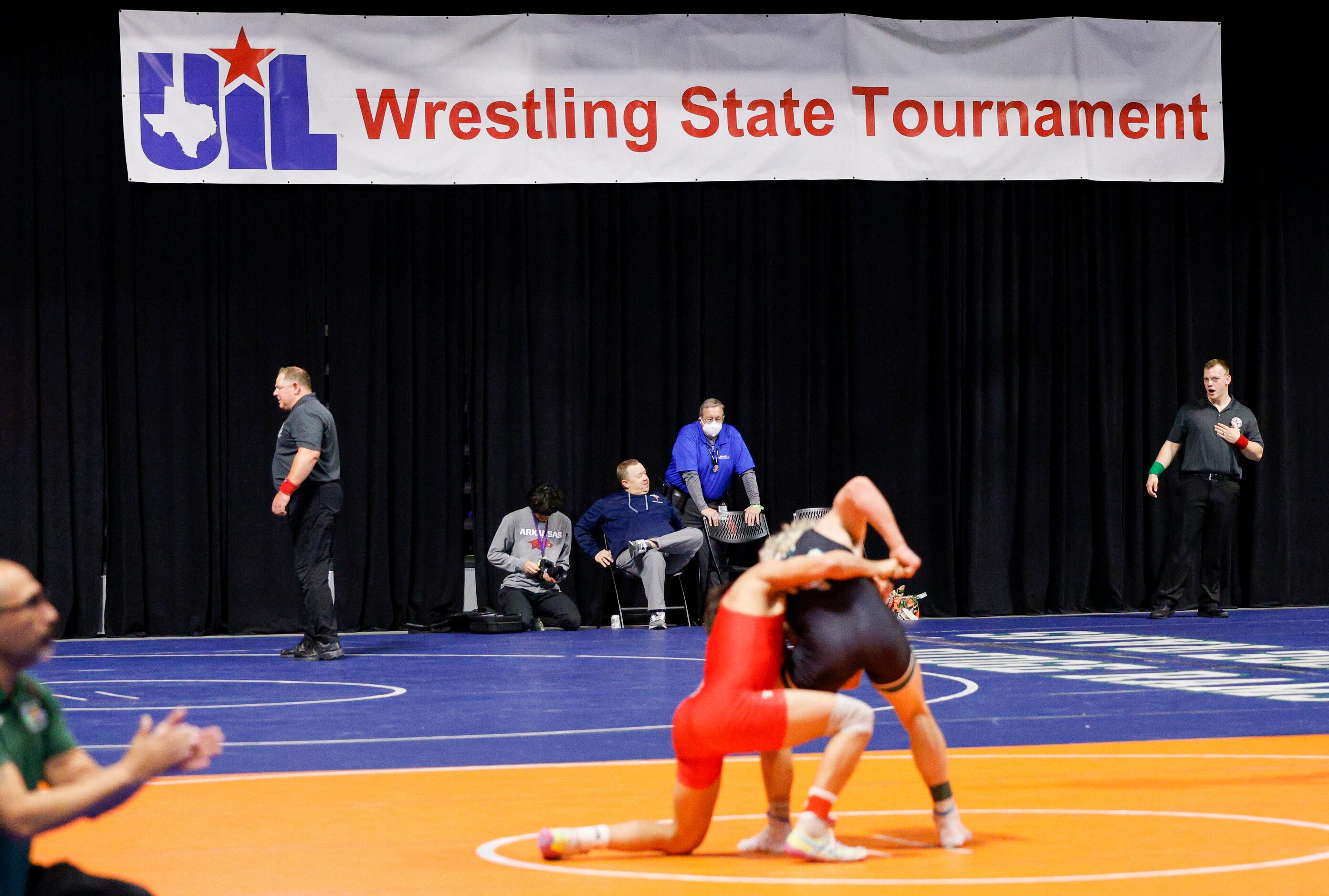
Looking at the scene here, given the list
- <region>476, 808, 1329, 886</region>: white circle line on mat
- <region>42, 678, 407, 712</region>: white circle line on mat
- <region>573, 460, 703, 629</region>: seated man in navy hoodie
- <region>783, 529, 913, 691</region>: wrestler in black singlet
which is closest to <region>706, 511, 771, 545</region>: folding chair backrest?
<region>573, 460, 703, 629</region>: seated man in navy hoodie

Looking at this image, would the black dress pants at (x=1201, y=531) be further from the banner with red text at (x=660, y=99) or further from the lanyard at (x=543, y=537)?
the lanyard at (x=543, y=537)

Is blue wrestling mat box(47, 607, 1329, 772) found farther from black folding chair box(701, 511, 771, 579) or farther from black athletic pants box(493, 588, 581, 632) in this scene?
black folding chair box(701, 511, 771, 579)

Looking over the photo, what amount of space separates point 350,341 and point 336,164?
1.28 meters

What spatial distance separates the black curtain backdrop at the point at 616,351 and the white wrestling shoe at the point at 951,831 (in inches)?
331

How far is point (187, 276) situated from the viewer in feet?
39.0

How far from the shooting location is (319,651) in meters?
9.62

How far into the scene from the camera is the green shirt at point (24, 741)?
2469mm

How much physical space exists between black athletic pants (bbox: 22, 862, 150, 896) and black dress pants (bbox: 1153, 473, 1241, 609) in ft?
34.4

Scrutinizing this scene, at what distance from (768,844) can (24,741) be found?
206 cm

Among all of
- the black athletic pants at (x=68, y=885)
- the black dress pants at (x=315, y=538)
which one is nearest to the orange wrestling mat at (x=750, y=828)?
the black athletic pants at (x=68, y=885)

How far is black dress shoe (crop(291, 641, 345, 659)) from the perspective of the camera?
377 inches

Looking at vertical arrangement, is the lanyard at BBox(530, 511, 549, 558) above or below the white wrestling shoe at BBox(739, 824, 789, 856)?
above

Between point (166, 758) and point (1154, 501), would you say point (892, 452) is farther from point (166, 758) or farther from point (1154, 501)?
point (166, 758)

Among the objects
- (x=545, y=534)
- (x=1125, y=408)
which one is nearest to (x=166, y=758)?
(x=545, y=534)
